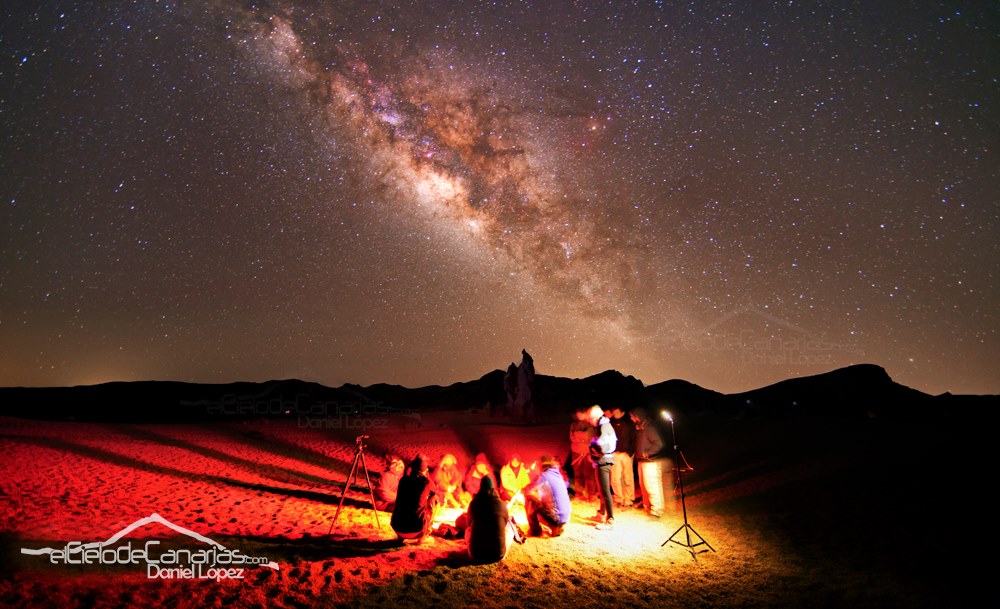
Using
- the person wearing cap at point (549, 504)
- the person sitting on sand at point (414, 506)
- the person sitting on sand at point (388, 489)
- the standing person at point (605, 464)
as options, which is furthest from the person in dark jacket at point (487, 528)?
the person sitting on sand at point (388, 489)

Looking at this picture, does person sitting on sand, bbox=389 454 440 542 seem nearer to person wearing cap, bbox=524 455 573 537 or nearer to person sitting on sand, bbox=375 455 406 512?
person wearing cap, bbox=524 455 573 537

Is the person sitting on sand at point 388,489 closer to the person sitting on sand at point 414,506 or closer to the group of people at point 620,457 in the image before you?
the person sitting on sand at point 414,506

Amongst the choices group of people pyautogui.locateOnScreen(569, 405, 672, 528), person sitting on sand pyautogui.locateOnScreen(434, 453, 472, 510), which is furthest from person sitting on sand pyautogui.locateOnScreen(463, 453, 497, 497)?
group of people pyautogui.locateOnScreen(569, 405, 672, 528)

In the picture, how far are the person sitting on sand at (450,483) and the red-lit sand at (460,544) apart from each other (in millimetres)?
1312

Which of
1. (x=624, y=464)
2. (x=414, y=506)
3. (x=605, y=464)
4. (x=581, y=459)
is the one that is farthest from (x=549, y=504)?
(x=581, y=459)

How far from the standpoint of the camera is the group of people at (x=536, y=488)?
21.3 ft

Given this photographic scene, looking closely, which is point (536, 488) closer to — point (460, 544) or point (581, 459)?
point (460, 544)

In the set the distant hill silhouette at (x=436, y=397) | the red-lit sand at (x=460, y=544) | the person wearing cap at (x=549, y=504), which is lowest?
the distant hill silhouette at (x=436, y=397)

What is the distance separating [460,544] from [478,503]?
1.22 m

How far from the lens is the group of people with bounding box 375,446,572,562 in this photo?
20.9 ft

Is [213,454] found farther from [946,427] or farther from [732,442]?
[946,427]

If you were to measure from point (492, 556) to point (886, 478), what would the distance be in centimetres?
1089

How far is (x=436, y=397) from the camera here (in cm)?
8888

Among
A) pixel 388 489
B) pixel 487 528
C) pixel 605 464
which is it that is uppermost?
pixel 605 464
